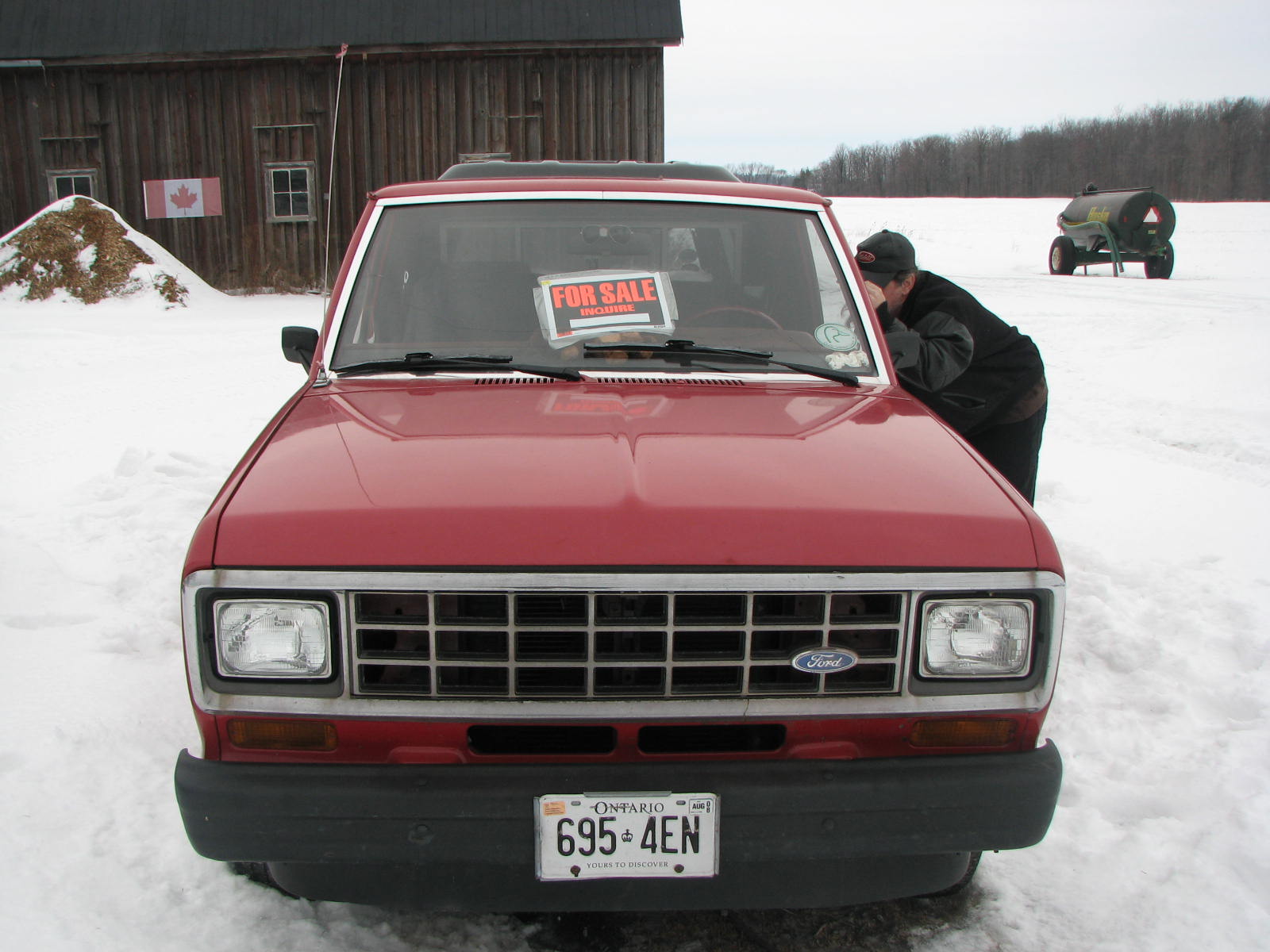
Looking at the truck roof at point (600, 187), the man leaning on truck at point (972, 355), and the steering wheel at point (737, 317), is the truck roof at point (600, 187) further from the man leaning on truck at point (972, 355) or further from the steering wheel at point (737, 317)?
the man leaning on truck at point (972, 355)

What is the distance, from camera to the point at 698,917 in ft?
8.00

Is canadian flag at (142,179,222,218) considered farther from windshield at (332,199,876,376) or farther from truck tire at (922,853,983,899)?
truck tire at (922,853,983,899)

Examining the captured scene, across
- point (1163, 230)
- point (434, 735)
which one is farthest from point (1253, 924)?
point (1163, 230)

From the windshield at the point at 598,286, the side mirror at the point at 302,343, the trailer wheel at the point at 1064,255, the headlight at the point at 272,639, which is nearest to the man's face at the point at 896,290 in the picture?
the windshield at the point at 598,286

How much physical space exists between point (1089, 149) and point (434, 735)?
86578mm

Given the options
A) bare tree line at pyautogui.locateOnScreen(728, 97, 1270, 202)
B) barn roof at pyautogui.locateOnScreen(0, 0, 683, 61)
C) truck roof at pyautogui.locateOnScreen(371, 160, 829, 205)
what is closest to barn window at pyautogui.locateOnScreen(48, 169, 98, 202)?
barn roof at pyautogui.locateOnScreen(0, 0, 683, 61)

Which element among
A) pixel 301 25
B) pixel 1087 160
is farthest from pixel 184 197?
pixel 1087 160

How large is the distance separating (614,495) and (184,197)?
17860mm

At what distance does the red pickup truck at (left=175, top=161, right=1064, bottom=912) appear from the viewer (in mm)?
1811

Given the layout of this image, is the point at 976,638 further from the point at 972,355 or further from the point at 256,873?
the point at 972,355

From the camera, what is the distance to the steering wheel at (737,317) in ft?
9.53

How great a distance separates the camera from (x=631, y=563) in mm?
1776

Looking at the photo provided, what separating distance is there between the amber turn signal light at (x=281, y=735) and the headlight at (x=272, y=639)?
0.35 feet

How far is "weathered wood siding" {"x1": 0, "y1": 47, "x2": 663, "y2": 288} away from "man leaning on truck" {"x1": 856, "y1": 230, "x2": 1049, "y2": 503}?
1242cm
